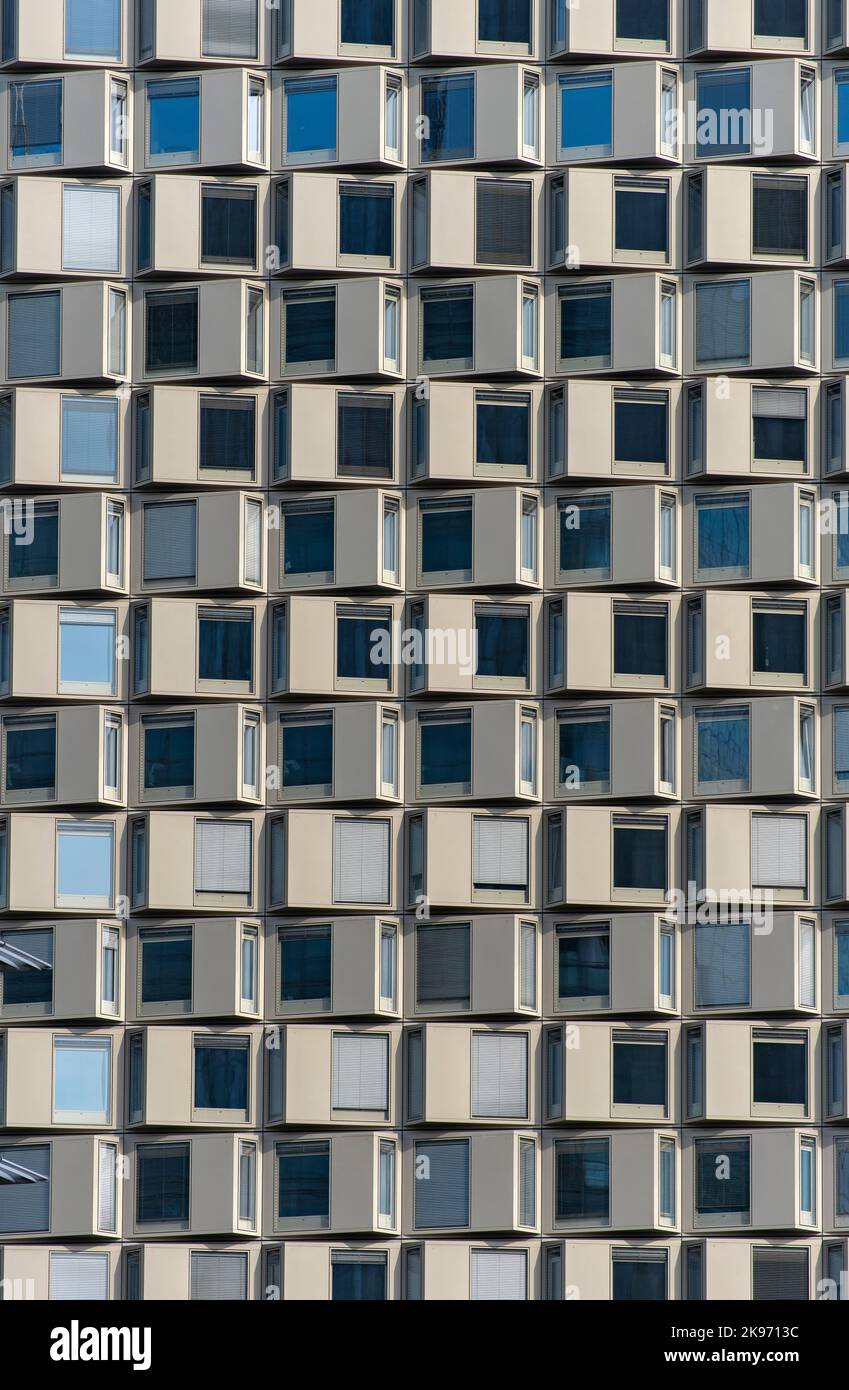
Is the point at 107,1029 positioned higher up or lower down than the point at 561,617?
lower down

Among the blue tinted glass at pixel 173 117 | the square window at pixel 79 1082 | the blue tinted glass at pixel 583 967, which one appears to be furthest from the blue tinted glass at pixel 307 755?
the blue tinted glass at pixel 173 117

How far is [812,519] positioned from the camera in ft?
227

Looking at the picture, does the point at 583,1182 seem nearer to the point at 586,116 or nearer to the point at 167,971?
the point at 167,971

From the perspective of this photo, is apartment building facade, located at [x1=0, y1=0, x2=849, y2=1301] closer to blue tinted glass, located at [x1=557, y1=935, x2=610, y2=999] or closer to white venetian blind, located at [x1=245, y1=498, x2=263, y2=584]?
blue tinted glass, located at [x1=557, y1=935, x2=610, y2=999]

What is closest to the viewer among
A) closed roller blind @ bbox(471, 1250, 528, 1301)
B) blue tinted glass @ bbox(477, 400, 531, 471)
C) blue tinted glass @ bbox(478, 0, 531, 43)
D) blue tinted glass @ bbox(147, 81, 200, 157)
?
closed roller blind @ bbox(471, 1250, 528, 1301)

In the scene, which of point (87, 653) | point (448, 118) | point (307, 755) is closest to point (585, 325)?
point (448, 118)

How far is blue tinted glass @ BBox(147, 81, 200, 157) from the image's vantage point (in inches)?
2758

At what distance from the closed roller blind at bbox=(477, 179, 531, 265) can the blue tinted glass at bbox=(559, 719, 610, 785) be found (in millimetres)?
10623

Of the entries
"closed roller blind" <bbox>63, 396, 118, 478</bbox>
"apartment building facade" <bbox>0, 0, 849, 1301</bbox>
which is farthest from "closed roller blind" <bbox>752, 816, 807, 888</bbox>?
"closed roller blind" <bbox>63, 396, 118, 478</bbox>

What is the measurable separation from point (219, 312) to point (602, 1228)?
72.5ft

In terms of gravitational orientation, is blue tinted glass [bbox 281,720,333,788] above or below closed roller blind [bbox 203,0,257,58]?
below

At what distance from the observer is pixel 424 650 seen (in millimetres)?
68375
